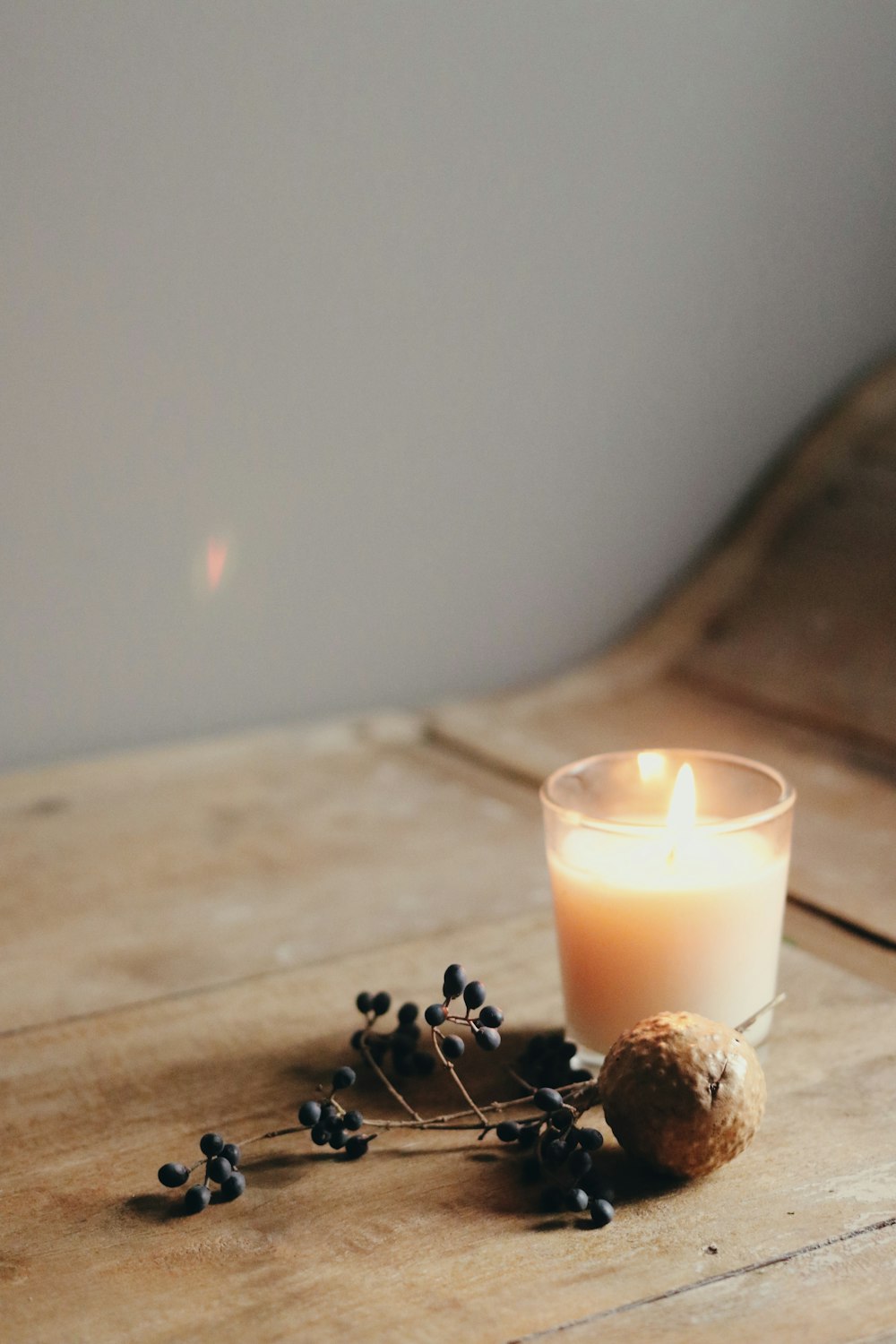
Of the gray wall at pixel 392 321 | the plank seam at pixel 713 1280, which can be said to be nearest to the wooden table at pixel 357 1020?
the plank seam at pixel 713 1280

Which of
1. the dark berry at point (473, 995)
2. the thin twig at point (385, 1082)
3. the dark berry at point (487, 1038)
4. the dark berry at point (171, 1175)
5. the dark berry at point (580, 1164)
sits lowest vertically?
the thin twig at point (385, 1082)

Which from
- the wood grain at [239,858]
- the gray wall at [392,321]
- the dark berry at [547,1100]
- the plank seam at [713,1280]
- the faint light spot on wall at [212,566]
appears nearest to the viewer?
the plank seam at [713,1280]

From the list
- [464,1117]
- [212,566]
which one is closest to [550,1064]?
[464,1117]

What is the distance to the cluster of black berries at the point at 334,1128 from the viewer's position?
0.66 metres

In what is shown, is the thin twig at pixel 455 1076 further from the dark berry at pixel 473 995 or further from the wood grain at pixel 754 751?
the wood grain at pixel 754 751

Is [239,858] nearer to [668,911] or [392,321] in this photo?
[668,911]

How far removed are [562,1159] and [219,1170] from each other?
0.53 feet

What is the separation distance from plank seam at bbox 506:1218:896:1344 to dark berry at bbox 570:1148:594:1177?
2.9 inches

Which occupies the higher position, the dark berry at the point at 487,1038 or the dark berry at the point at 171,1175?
the dark berry at the point at 487,1038

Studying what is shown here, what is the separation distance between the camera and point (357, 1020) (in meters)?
0.82

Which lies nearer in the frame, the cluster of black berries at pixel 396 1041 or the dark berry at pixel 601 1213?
the dark berry at pixel 601 1213

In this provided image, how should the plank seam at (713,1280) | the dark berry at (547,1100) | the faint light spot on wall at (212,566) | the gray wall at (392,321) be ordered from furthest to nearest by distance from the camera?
the faint light spot on wall at (212,566), the gray wall at (392,321), the dark berry at (547,1100), the plank seam at (713,1280)

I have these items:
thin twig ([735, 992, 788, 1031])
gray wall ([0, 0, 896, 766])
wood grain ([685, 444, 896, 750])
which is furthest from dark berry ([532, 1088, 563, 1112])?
gray wall ([0, 0, 896, 766])

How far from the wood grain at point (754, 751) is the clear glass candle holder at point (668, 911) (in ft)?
0.77
